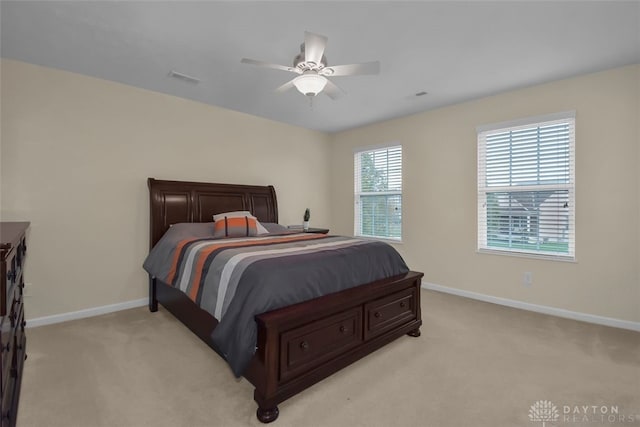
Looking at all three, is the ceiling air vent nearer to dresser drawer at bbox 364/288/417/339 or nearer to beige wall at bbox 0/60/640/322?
beige wall at bbox 0/60/640/322

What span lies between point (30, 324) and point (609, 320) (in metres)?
5.57

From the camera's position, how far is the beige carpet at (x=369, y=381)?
1711mm

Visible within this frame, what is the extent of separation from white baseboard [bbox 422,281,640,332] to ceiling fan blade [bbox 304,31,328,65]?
337cm

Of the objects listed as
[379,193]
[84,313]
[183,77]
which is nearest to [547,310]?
[379,193]

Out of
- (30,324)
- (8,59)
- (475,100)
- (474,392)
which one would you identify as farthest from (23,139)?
(475,100)

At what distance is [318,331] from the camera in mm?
1946

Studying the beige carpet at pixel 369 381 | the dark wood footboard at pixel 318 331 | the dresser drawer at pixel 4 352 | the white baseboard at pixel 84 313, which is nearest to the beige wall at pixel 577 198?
the beige carpet at pixel 369 381

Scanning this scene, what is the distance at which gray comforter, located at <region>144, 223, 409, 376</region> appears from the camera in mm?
1780

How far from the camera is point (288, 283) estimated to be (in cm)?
191

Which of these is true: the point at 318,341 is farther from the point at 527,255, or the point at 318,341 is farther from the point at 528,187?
the point at 528,187

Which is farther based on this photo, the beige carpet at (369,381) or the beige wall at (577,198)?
the beige wall at (577,198)

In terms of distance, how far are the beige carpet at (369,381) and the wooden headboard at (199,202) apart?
49.2 inches

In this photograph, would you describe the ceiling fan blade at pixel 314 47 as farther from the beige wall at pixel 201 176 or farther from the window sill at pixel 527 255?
the window sill at pixel 527 255

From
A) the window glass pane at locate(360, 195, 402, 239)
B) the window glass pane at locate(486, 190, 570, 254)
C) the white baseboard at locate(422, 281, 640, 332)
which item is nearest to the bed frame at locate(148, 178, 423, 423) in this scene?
the white baseboard at locate(422, 281, 640, 332)
